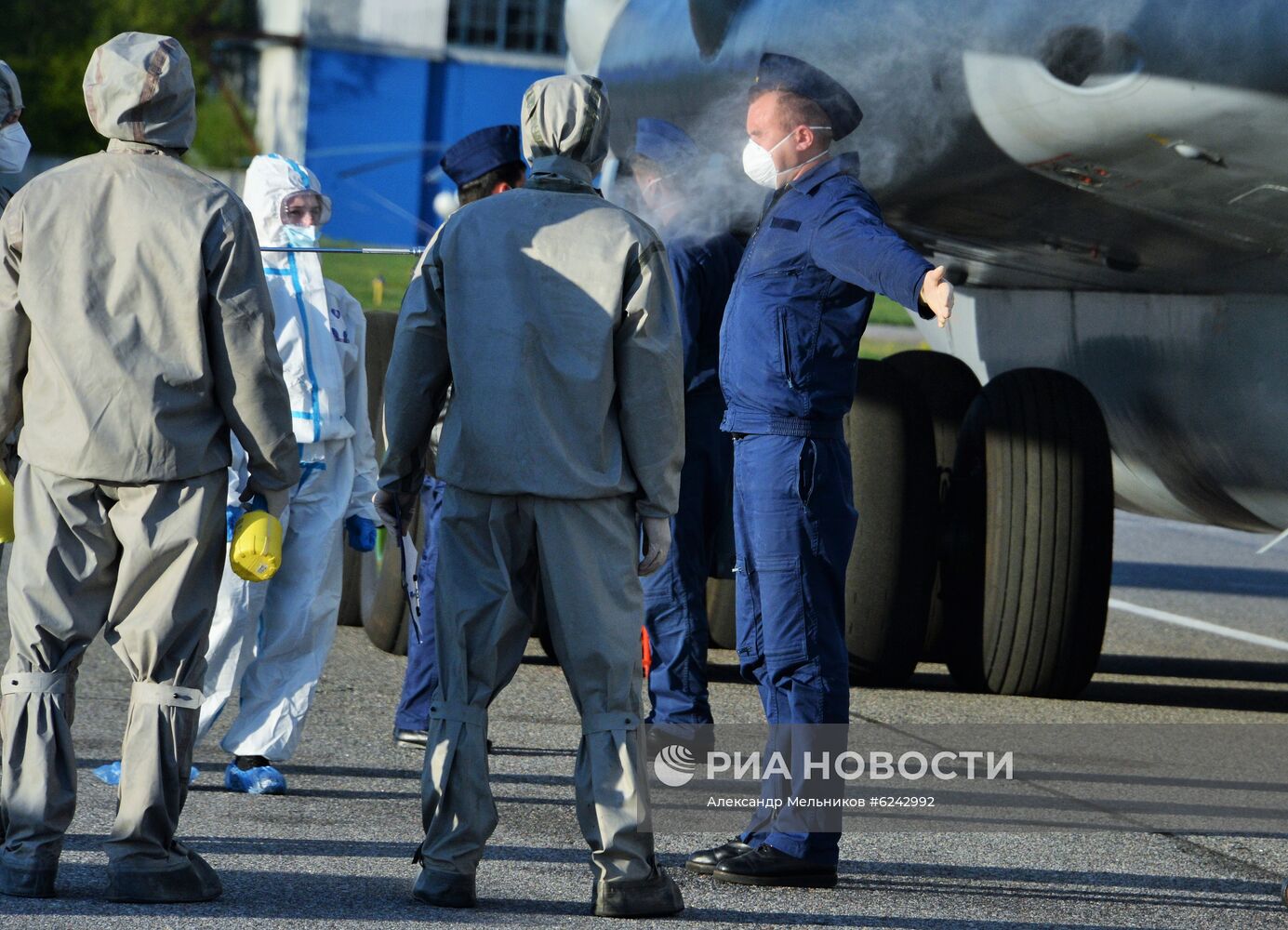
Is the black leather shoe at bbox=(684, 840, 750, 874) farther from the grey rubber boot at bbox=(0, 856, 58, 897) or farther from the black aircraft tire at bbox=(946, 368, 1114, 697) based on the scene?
the black aircraft tire at bbox=(946, 368, 1114, 697)

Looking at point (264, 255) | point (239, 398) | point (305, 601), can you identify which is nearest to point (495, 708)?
point (305, 601)

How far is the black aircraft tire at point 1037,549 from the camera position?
22.6 feet

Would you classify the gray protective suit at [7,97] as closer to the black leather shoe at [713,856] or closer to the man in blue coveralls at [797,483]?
the man in blue coveralls at [797,483]

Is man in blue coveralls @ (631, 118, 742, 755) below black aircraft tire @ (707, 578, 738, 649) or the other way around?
the other way around

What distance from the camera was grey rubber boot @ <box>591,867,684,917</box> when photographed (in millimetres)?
3893

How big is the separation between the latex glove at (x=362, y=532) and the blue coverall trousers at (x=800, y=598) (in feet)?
4.46

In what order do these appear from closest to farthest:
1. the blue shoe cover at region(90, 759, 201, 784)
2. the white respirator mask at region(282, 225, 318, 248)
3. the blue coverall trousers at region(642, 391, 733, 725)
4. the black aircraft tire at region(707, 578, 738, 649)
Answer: the blue shoe cover at region(90, 759, 201, 784) → the white respirator mask at region(282, 225, 318, 248) → the blue coverall trousers at region(642, 391, 733, 725) → the black aircraft tire at region(707, 578, 738, 649)

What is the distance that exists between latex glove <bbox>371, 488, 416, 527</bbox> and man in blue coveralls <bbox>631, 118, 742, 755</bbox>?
168 centimetres

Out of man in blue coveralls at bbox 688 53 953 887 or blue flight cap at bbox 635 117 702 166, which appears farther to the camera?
blue flight cap at bbox 635 117 702 166

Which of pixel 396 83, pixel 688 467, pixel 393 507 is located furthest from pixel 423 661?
pixel 396 83

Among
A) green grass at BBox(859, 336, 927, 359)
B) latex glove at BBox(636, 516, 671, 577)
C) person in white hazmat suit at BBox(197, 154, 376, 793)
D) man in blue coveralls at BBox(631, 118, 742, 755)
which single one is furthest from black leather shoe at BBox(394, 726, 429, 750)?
green grass at BBox(859, 336, 927, 359)

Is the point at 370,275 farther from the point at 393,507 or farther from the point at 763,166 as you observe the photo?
the point at 393,507

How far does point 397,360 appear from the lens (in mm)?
4008

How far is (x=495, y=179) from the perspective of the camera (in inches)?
223
